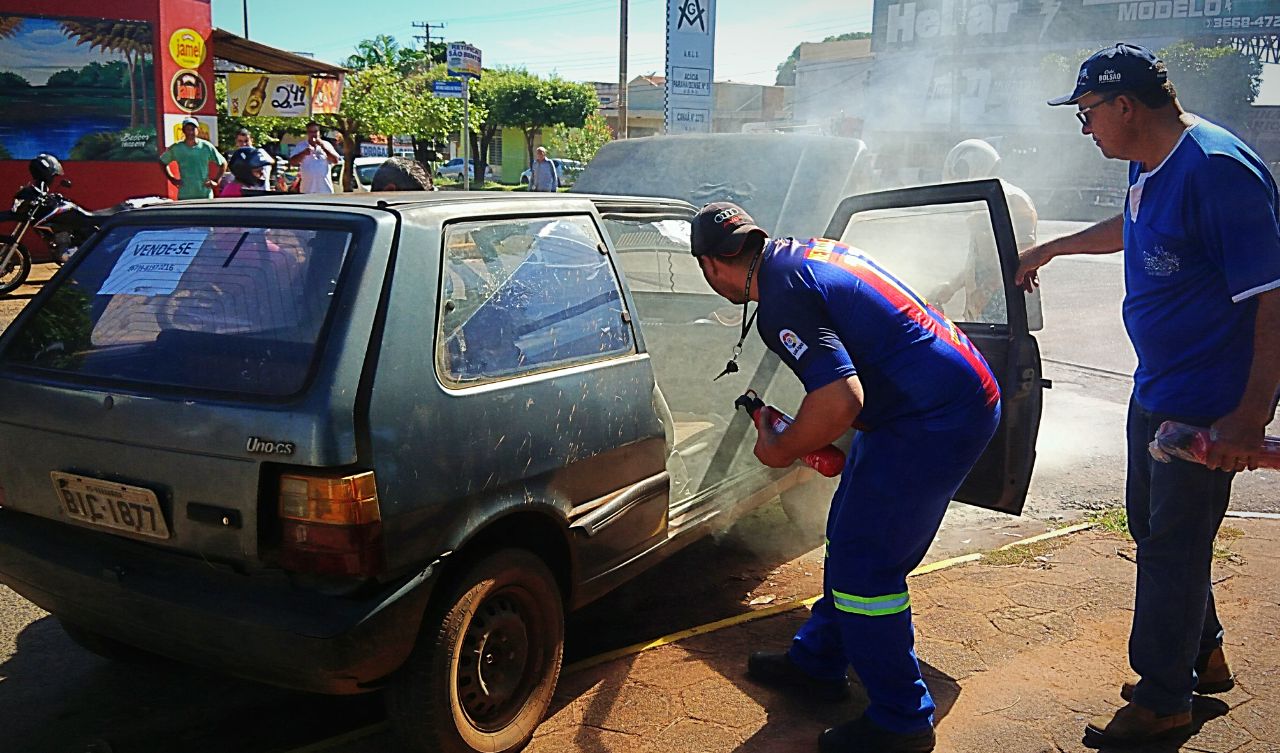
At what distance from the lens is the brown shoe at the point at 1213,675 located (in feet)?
11.0

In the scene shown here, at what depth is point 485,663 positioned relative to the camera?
2.90 metres

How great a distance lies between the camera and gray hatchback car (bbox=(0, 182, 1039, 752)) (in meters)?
2.46

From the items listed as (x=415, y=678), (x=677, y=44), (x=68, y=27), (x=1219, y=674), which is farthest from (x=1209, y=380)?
(x=68, y=27)

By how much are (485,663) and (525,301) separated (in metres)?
1.08

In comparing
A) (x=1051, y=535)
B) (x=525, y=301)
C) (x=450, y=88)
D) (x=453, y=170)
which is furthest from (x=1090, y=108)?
(x=453, y=170)

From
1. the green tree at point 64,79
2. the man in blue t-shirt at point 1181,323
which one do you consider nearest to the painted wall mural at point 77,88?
the green tree at point 64,79

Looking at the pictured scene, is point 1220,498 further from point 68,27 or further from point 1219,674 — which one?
point 68,27

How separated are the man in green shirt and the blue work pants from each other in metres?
9.73

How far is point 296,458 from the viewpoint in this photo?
2.41 metres

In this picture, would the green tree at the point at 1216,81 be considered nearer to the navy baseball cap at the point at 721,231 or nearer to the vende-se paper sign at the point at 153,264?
the navy baseball cap at the point at 721,231

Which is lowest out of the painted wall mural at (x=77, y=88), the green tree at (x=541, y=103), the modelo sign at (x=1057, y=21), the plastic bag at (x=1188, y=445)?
the plastic bag at (x=1188, y=445)

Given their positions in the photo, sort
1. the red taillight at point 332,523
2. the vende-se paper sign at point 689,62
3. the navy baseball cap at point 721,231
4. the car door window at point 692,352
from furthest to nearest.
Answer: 1. the vende-se paper sign at point 689,62
2. the car door window at point 692,352
3. the navy baseball cap at point 721,231
4. the red taillight at point 332,523

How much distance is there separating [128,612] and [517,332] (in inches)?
50.7

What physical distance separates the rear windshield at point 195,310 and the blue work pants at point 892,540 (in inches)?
62.4
